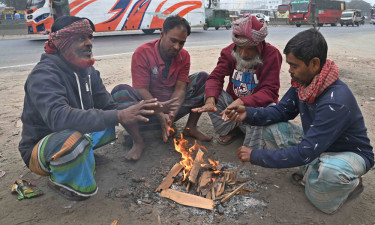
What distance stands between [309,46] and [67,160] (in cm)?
207

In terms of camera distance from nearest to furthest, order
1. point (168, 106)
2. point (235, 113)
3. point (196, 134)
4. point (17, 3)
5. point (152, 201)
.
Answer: point (152, 201), point (235, 113), point (168, 106), point (196, 134), point (17, 3)

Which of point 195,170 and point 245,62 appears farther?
point 245,62

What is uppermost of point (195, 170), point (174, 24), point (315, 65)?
point (174, 24)

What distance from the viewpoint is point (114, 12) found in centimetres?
1650

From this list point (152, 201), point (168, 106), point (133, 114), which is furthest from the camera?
point (168, 106)

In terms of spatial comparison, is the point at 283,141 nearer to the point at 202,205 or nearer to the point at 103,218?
the point at 202,205

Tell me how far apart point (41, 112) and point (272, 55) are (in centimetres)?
242

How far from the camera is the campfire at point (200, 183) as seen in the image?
2447 mm

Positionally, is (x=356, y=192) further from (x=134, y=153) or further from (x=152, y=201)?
(x=134, y=153)

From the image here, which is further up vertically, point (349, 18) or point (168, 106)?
point (349, 18)

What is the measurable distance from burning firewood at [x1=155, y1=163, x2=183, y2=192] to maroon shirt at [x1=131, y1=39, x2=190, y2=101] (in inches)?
42.2

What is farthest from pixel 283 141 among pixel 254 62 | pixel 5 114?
pixel 5 114

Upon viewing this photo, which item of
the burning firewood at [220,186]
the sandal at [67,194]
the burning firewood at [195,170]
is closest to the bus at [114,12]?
the sandal at [67,194]

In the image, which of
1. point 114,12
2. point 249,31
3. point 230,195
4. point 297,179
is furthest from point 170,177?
point 114,12
